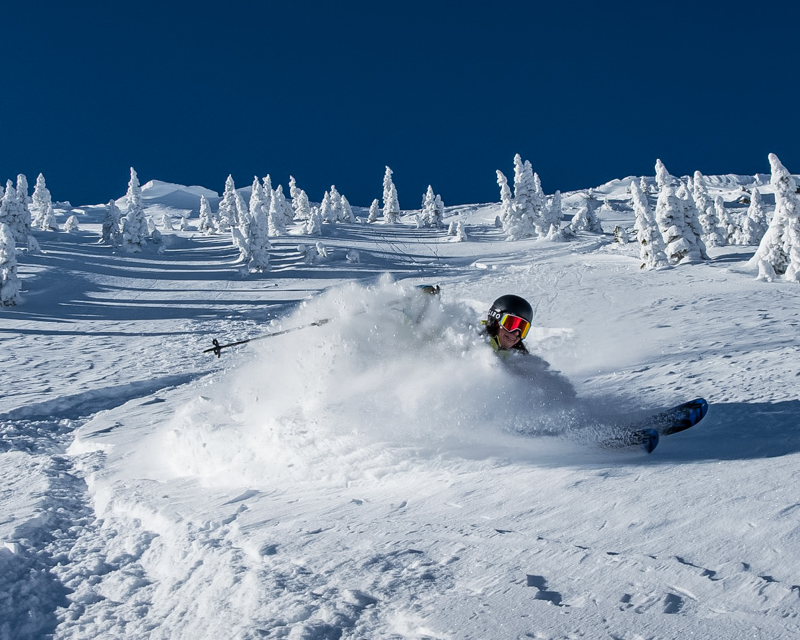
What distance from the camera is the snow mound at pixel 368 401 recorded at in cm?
639

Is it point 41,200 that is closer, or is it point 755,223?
point 755,223

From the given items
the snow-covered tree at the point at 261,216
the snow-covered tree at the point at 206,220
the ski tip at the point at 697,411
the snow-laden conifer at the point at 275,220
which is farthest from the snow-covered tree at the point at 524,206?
the ski tip at the point at 697,411

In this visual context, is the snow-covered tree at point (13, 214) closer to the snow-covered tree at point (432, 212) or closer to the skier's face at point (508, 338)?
the snow-covered tree at point (432, 212)

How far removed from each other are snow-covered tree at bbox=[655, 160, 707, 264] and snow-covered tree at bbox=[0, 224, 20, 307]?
4236cm

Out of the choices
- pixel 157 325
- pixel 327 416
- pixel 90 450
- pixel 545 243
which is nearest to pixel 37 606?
pixel 327 416

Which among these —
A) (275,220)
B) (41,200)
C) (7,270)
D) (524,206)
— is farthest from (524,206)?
(41,200)

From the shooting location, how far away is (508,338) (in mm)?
7965

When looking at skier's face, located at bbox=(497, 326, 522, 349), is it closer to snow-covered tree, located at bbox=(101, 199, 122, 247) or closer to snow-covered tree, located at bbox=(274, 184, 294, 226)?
snow-covered tree, located at bbox=(101, 199, 122, 247)

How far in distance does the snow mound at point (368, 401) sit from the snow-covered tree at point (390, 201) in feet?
327

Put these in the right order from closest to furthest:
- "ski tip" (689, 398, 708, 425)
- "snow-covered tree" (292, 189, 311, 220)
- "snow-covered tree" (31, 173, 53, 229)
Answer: "ski tip" (689, 398, 708, 425) → "snow-covered tree" (31, 173, 53, 229) → "snow-covered tree" (292, 189, 311, 220)

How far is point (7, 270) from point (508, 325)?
39948 millimetres

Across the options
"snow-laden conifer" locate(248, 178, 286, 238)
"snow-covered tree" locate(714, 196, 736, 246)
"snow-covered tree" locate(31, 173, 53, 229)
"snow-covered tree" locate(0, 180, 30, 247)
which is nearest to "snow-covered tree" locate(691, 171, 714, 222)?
"snow-covered tree" locate(714, 196, 736, 246)

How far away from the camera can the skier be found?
7961mm

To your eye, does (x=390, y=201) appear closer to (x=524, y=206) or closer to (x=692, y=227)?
(x=524, y=206)
